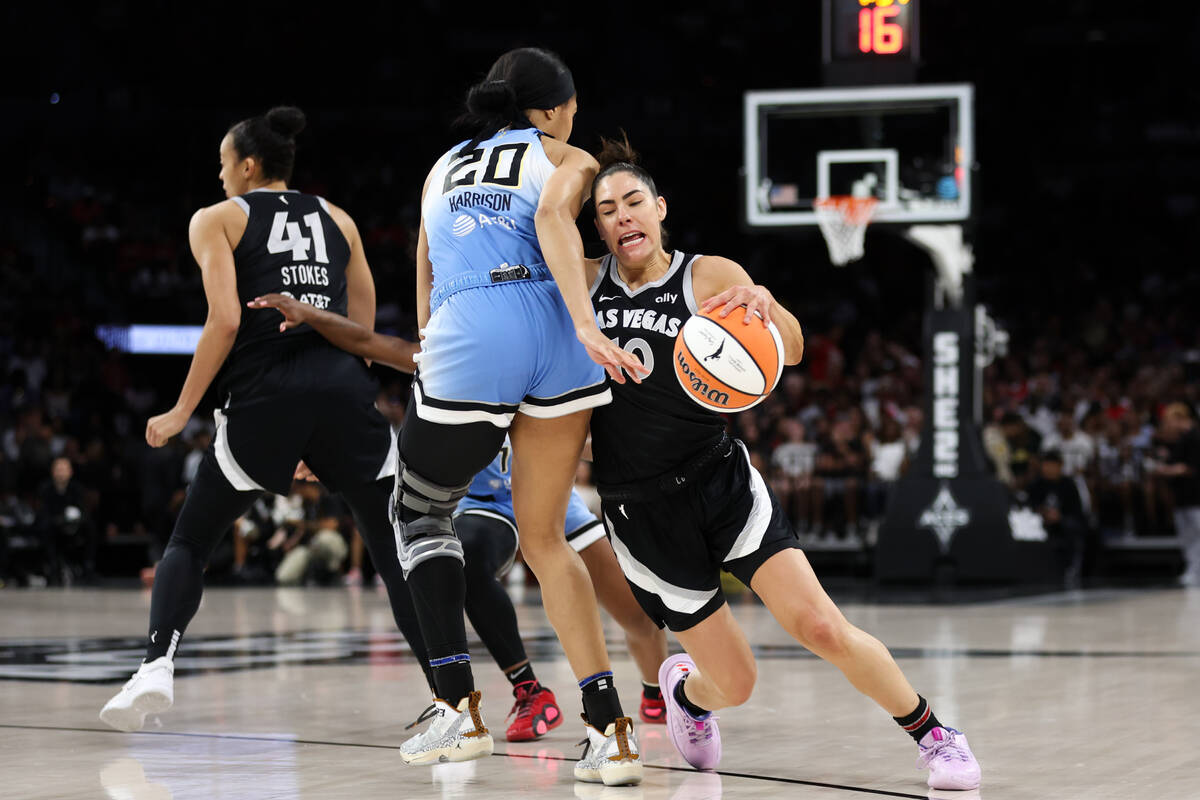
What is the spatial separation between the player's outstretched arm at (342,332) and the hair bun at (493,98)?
90 cm

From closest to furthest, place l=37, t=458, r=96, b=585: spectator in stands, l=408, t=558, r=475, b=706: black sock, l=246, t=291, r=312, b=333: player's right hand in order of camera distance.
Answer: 1. l=408, t=558, r=475, b=706: black sock
2. l=246, t=291, r=312, b=333: player's right hand
3. l=37, t=458, r=96, b=585: spectator in stands

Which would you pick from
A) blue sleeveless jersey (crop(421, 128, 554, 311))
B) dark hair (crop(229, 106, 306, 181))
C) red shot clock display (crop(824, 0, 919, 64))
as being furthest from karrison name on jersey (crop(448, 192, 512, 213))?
red shot clock display (crop(824, 0, 919, 64))

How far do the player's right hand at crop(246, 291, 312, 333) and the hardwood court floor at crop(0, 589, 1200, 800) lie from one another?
1.35 meters

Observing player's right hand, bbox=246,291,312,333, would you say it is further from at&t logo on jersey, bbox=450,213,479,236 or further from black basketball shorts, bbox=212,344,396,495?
at&t logo on jersey, bbox=450,213,479,236

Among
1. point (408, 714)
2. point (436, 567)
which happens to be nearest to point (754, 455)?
point (408, 714)

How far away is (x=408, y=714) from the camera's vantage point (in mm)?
5500

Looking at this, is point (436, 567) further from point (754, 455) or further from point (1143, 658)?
point (754, 455)

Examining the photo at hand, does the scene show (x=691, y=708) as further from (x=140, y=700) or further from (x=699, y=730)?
(x=140, y=700)

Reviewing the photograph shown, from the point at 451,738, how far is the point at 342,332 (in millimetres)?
1473

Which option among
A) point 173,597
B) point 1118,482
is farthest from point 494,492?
point 1118,482

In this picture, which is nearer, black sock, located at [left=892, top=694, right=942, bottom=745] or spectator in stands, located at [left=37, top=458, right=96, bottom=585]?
black sock, located at [left=892, top=694, right=942, bottom=745]

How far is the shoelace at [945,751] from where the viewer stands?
3918mm

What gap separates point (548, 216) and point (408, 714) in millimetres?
2288

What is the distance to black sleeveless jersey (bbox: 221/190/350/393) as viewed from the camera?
16.5 feet
